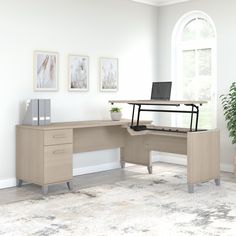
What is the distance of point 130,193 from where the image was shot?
485 cm

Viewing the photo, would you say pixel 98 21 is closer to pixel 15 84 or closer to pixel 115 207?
pixel 15 84

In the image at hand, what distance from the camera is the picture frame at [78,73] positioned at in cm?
584

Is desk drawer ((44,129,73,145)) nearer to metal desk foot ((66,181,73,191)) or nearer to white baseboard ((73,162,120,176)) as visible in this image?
metal desk foot ((66,181,73,191))

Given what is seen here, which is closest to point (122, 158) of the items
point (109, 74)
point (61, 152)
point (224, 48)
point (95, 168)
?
point (95, 168)

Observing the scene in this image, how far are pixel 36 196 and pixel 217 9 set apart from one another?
3.81 metres

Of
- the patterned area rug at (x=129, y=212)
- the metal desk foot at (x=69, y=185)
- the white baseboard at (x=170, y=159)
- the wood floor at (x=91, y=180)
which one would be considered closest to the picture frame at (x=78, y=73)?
the wood floor at (x=91, y=180)

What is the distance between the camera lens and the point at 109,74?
20.9 feet

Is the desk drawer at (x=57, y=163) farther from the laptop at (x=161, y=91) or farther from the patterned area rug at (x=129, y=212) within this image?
the laptop at (x=161, y=91)

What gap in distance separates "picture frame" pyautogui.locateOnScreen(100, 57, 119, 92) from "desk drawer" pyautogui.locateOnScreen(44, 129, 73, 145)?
55.9 inches

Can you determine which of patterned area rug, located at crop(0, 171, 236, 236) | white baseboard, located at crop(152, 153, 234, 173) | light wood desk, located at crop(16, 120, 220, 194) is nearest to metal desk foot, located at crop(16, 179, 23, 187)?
light wood desk, located at crop(16, 120, 220, 194)

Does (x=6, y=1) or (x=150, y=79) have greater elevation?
(x=6, y=1)

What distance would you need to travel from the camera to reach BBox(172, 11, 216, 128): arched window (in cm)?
648

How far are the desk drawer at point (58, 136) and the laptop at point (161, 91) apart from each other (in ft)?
4.13

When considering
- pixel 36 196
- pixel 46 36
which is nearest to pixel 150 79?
pixel 46 36
